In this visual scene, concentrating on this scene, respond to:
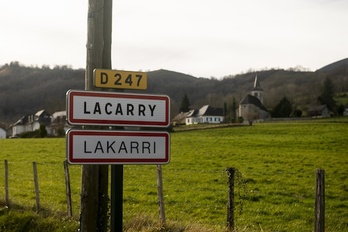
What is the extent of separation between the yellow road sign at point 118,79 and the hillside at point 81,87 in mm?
119065

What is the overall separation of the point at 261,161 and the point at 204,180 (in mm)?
8600

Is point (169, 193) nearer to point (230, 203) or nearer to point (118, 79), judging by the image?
point (230, 203)

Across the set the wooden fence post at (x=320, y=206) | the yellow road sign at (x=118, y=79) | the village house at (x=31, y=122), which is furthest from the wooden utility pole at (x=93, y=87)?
the village house at (x=31, y=122)

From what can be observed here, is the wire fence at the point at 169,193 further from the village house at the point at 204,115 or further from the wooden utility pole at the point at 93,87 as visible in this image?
Answer: the village house at the point at 204,115

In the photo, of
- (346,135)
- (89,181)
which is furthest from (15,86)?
(89,181)

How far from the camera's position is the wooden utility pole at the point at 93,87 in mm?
5176

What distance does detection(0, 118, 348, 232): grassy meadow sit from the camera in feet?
32.1

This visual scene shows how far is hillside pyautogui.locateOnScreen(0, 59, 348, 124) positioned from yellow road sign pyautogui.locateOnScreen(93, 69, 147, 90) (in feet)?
391

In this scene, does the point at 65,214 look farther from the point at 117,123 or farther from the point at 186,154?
the point at 186,154

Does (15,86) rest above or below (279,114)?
above

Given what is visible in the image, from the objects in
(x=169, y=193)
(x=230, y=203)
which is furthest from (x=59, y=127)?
(x=230, y=203)

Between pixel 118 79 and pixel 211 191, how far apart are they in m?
14.1

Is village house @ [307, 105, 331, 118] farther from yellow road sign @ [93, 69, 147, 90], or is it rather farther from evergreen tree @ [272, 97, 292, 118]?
yellow road sign @ [93, 69, 147, 90]

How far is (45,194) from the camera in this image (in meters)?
17.2
